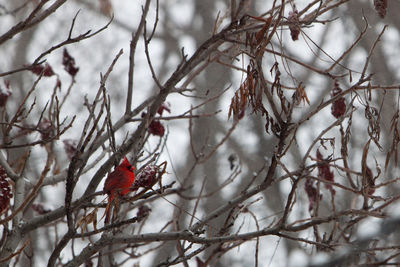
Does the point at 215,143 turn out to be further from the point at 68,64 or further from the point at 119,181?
the point at 119,181

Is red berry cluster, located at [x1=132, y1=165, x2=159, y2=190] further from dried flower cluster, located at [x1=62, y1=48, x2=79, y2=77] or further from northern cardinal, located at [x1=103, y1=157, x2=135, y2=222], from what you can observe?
dried flower cluster, located at [x1=62, y1=48, x2=79, y2=77]

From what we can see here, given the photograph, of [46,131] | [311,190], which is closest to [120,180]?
[46,131]

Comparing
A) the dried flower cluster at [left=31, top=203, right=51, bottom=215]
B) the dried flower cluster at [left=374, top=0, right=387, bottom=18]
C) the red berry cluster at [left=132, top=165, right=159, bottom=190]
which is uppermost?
the dried flower cluster at [left=31, top=203, right=51, bottom=215]

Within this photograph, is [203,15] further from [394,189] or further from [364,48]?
[394,189]

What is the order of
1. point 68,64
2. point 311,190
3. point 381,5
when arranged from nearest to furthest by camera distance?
point 381,5 < point 311,190 < point 68,64

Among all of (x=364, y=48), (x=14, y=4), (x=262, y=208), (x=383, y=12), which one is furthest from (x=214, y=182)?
(x=383, y=12)

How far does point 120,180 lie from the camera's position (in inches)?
87.7

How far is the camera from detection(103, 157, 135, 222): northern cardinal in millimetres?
2221

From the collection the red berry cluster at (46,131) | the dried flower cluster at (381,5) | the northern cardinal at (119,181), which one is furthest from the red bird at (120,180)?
the dried flower cluster at (381,5)

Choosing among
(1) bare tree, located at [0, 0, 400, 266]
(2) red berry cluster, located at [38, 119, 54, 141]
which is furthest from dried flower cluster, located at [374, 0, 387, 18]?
(2) red berry cluster, located at [38, 119, 54, 141]

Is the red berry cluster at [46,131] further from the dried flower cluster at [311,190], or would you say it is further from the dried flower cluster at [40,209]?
the dried flower cluster at [311,190]

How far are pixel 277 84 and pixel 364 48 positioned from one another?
4959 millimetres

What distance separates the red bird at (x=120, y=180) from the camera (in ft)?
7.29

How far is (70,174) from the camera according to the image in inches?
81.9
